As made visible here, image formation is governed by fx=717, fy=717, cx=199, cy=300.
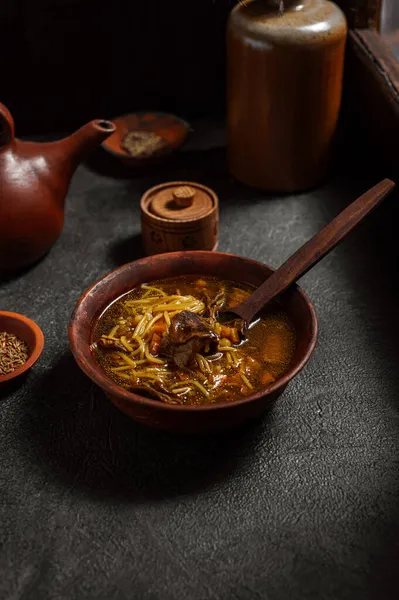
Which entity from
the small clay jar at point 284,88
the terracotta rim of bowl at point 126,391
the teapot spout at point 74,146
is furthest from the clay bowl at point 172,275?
the small clay jar at point 284,88

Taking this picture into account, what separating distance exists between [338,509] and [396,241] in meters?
1.30

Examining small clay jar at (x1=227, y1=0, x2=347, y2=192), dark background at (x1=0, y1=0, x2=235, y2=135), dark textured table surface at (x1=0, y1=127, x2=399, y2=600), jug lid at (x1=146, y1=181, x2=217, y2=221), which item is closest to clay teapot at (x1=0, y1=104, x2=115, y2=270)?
dark textured table surface at (x1=0, y1=127, x2=399, y2=600)

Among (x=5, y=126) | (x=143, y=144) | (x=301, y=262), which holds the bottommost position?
(x=143, y=144)

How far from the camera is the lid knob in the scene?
258cm

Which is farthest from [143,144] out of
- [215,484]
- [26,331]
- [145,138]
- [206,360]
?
[215,484]

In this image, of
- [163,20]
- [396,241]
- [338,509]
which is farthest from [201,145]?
[338,509]

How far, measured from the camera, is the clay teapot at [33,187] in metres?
2.44

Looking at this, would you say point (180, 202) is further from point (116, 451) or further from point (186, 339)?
point (116, 451)

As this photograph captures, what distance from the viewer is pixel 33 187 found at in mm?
2494

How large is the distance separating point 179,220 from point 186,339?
0.74 m

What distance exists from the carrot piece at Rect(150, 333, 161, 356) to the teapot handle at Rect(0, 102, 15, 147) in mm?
931

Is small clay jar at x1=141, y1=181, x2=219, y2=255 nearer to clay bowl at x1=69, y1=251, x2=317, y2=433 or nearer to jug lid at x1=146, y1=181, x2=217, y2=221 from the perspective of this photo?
jug lid at x1=146, y1=181, x2=217, y2=221

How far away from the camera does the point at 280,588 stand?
1.62 meters

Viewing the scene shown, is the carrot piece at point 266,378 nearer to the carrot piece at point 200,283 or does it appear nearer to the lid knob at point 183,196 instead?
the carrot piece at point 200,283
